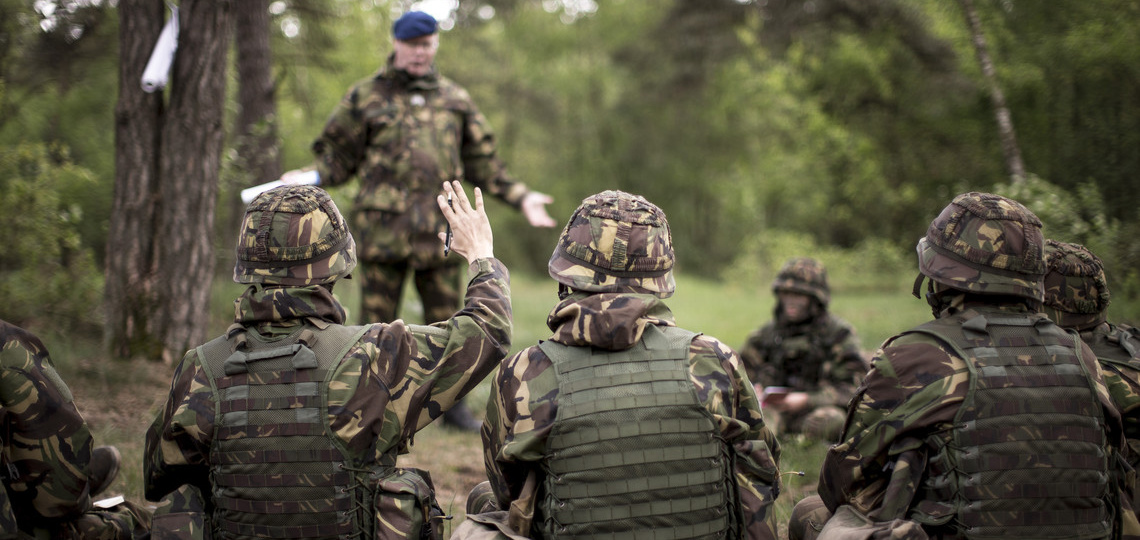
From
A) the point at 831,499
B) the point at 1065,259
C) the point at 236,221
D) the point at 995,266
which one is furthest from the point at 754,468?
the point at 236,221

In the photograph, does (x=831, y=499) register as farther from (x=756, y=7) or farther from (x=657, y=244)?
(x=756, y=7)

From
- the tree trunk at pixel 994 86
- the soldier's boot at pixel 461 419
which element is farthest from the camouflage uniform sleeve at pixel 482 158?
the tree trunk at pixel 994 86

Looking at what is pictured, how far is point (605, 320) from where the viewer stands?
2.75 metres

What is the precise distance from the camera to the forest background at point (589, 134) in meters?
6.03

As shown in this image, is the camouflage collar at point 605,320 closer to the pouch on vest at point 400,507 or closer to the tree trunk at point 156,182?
the pouch on vest at point 400,507

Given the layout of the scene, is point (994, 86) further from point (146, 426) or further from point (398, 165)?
point (146, 426)

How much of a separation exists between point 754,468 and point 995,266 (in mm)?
1122

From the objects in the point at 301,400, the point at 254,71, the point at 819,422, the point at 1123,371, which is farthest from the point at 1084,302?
the point at 254,71

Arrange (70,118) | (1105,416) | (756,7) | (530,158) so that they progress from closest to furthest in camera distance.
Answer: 1. (1105,416)
2. (70,118)
3. (756,7)
4. (530,158)

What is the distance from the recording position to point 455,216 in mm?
3273

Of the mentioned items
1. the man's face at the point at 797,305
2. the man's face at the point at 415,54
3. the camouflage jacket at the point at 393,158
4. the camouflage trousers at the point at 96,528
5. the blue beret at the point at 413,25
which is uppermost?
the blue beret at the point at 413,25

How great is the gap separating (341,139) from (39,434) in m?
3.10

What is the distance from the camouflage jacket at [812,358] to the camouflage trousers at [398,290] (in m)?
2.26

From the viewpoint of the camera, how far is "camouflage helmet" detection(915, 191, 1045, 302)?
299 cm
